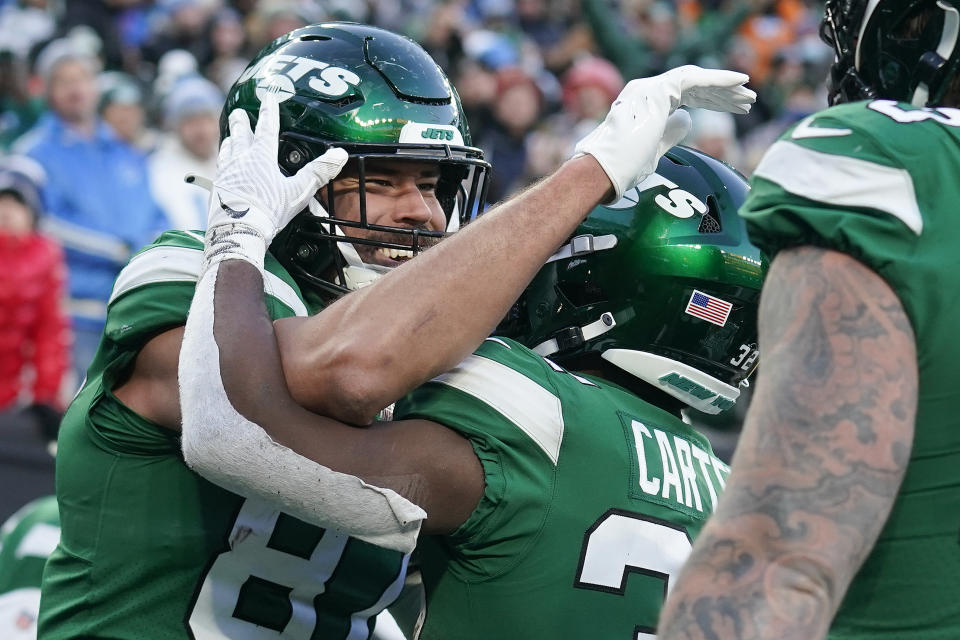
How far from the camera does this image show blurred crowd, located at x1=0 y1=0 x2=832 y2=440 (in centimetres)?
648

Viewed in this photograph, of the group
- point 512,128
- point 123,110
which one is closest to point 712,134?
point 512,128

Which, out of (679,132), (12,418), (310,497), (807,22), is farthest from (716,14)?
(310,497)

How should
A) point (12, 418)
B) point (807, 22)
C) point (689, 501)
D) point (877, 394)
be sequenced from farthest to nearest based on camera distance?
point (807, 22) → point (12, 418) → point (689, 501) → point (877, 394)

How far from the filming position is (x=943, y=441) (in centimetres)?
149

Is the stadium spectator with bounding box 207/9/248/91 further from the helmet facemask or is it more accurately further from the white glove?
the white glove

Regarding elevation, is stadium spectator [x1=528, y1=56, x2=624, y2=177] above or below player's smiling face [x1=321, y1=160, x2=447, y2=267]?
below

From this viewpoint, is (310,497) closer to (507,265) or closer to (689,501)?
(507,265)

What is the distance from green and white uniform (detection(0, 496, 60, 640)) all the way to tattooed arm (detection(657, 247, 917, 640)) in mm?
2379

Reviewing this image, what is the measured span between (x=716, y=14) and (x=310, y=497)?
41.6 ft

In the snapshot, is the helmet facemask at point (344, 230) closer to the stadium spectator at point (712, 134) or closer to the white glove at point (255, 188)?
the white glove at point (255, 188)

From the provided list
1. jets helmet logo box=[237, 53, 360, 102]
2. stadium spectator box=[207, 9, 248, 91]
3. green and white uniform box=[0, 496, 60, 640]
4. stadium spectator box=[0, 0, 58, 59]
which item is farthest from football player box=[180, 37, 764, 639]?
stadium spectator box=[0, 0, 58, 59]

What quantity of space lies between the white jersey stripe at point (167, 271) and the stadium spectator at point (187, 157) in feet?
17.0

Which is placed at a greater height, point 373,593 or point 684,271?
point 684,271

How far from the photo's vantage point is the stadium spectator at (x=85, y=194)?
7008 millimetres
